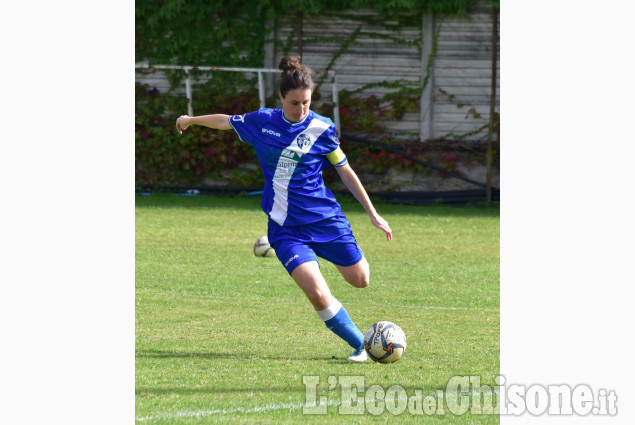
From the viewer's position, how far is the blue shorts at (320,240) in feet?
19.4

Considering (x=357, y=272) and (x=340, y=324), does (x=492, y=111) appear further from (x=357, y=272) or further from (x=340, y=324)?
(x=340, y=324)

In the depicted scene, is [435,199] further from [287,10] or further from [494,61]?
[287,10]

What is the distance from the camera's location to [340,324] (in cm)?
584

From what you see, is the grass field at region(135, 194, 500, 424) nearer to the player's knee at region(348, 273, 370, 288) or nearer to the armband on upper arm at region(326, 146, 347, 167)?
the player's knee at region(348, 273, 370, 288)

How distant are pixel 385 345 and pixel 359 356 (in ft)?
0.87

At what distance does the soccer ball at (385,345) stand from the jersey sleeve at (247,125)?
159 cm

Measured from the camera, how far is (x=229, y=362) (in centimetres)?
570

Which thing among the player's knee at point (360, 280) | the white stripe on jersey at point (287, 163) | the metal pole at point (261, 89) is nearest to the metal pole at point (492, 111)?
the metal pole at point (261, 89)

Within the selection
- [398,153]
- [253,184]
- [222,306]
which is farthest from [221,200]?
[222,306]

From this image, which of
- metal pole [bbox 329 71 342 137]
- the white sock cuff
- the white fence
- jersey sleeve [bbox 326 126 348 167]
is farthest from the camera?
metal pole [bbox 329 71 342 137]

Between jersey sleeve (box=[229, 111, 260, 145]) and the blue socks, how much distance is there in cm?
129

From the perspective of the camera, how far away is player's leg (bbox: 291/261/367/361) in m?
5.72

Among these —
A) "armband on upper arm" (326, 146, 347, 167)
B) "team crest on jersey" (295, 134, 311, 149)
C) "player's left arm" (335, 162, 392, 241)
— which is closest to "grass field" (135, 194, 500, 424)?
"player's left arm" (335, 162, 392, 241)

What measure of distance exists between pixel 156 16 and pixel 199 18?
0.94m
